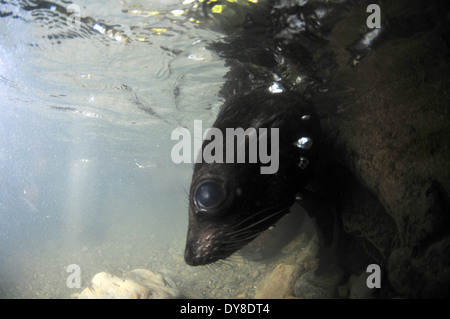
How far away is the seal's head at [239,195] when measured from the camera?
249cm

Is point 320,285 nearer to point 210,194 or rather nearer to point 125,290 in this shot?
point 210,194

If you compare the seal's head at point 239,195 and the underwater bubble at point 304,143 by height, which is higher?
the underwater bubble at point 304,143

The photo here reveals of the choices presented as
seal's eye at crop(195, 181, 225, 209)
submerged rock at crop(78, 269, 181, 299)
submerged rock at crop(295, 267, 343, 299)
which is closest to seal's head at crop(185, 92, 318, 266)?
seal's eye at crop(195, 181, 225, 209)

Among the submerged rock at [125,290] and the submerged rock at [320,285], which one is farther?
the submerged rock at [125,290]

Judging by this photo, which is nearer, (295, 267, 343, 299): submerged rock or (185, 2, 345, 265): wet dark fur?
(185, 2, 345, 265): wet dark fur

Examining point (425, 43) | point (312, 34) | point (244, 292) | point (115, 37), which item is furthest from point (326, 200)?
point (115, 37)

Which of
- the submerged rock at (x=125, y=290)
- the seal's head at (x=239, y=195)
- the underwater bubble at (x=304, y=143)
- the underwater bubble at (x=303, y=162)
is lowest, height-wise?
the submerged rock at (x=125, y=290)

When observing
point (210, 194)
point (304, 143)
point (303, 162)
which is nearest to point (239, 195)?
point (210, 194)

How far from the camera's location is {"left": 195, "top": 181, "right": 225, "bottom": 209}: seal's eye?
2.44 metres

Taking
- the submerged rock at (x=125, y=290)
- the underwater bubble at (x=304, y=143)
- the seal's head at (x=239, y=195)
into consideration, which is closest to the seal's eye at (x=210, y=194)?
the seal's head at (x=239, y=195)

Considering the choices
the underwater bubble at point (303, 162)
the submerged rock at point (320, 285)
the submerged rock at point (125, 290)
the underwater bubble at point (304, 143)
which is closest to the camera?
the underwater bubble at point (303, 162)

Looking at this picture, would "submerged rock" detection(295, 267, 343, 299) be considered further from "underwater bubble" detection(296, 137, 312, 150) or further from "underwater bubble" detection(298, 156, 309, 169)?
"underwater bubble" detection(296, 137, 312, 150)

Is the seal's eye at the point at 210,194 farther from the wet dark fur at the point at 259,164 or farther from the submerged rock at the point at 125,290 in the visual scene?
the submerged rock at the point at 125,290
